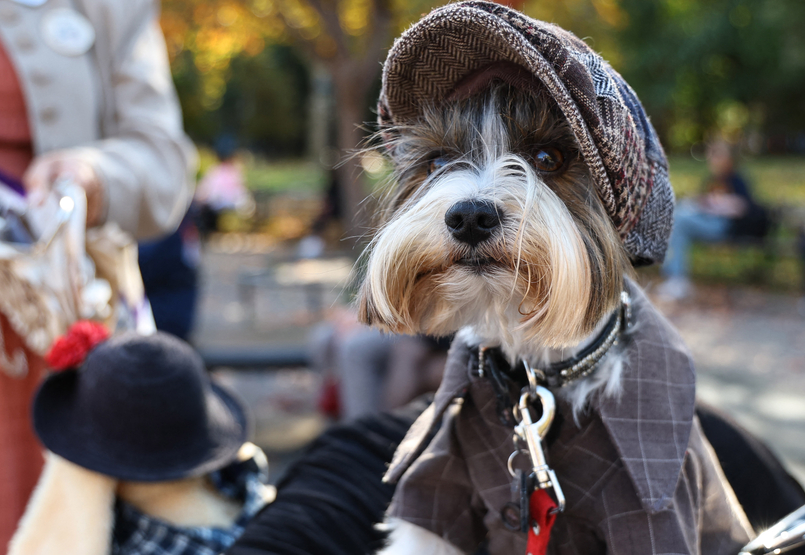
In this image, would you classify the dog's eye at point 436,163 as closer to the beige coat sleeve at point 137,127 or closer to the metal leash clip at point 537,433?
the metal leash clip at point 537,433

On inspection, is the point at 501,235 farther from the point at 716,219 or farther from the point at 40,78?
the point at 716,219

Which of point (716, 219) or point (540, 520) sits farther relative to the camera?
point (716, 219)

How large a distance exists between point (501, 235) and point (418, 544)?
30.9 inches

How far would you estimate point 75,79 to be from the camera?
1.89 metres

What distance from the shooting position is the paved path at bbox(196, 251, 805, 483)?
185 inches

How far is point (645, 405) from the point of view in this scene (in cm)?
140

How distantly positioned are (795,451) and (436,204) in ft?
13.1

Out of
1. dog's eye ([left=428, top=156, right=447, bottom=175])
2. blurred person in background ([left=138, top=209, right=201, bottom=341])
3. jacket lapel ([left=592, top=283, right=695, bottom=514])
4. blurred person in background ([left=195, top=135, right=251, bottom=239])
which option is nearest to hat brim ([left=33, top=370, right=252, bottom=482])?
dog's eye ([left=428, top=156, right=447, bottom=175])

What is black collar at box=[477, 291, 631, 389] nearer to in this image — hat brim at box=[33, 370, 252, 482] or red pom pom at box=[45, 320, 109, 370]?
hat brim at box=[33, 370, 252, 482]

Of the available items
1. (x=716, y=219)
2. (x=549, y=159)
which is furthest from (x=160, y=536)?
(x=716, y=219)

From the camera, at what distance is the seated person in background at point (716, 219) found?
8266mm

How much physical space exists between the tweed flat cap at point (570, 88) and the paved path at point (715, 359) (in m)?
2.42

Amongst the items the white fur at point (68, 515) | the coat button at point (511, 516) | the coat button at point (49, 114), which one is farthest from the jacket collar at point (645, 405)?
the coat button at point (49, 114)

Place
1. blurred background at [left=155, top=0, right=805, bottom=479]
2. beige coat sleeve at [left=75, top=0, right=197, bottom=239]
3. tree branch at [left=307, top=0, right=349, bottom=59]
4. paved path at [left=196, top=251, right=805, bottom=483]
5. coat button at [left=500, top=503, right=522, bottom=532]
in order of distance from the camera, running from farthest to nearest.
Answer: tree branch at [left=307, top=0, right=349, bottom=59]
paved path at [left=196, top=251, right=805, bottom=483]
blurred background at [left=155, top=0, right=805, bottom=479]
beige coat sleeve at [left=75, top=0, right=197, bottom=239]
coat button at [left=500, top=503, right=522, bottom=532]
